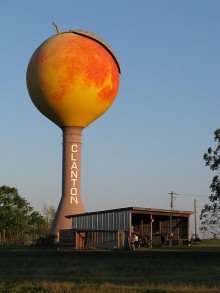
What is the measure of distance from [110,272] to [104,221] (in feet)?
79.4

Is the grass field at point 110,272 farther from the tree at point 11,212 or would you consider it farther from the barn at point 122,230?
the tree at point 11,212

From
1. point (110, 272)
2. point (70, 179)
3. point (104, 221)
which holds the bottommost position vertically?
point (110, 272)

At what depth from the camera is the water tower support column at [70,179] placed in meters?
57.4

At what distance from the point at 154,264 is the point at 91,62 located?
88.0ft

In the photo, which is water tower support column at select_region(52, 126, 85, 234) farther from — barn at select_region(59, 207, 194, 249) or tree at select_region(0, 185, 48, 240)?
tree at select_region(0, 185, 48, 240)

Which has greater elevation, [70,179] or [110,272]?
[70,179]

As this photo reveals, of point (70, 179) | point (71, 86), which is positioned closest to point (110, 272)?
point (71, 86)

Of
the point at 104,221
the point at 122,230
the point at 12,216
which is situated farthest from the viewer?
the point at 12,216

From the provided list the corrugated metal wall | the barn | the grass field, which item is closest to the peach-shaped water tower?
the corrugated metal wall

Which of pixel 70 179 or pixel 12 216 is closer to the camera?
pixel 70 179

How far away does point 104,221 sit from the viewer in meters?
50.3

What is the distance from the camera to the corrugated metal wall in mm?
47419

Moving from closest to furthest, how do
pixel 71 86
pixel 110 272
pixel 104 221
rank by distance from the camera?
pixel 110 272, pixel 104 221, pixel 71 86

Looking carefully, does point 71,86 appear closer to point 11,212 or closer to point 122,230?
point 122,230
